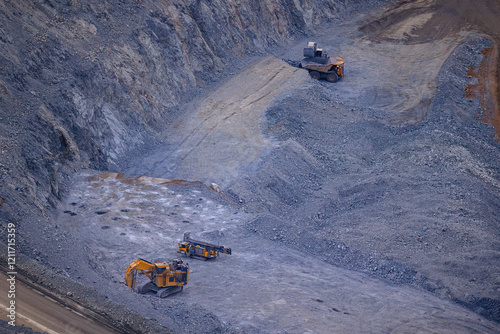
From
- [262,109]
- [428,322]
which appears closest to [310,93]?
[262,109]

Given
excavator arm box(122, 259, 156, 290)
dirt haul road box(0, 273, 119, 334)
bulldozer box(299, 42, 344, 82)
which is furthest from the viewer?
bulldozer box(299, 42, 344, 82)

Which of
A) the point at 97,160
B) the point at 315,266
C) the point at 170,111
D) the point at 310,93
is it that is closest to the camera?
the point at 315,266

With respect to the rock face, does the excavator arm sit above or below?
below

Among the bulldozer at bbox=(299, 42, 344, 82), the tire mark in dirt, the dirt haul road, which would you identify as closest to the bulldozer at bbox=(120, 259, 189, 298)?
the dirt haul road

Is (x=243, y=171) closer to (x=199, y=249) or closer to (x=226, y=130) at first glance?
(x=226, y=130)

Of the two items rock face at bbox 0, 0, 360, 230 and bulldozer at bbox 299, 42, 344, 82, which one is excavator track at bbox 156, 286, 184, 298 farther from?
bulldozer at bbox 299, 42, 344, 82

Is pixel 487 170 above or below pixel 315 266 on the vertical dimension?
below

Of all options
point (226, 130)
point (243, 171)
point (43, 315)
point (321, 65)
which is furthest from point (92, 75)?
point (321, 65)

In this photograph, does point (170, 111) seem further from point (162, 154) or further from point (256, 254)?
point (256, 254)
